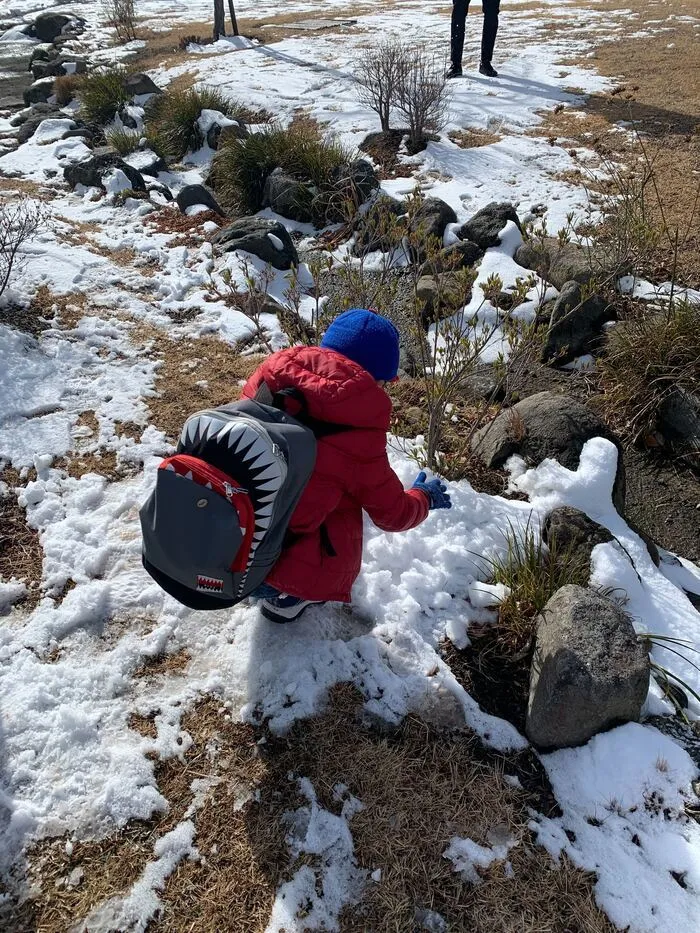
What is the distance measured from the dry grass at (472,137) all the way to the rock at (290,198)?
8.53 ft

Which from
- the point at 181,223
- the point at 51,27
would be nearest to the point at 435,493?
the point at 181,223

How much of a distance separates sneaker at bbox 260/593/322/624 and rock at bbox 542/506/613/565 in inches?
49.5

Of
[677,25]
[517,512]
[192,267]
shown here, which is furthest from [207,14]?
[517,512]

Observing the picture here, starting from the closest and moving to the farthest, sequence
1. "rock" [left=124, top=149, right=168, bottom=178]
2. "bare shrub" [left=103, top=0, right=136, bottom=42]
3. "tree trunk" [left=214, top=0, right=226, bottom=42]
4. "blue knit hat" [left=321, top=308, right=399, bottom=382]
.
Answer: "blue knit hat" [left=321, top=308, right=399, bottom=382] → "rock" [left=124, top=149, right=168, bottom=178] → "tree trunk" [left=214, top=0, right=226, bottom=42] → "bare shrub" [left=103, top=0, right=136, bottom=42]

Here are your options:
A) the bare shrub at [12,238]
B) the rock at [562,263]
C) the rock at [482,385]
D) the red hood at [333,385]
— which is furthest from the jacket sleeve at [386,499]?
the bare shrub at [12,238]

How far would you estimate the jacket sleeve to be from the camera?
80.0 inches

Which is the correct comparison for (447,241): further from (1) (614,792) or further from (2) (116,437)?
(1) (614,792)

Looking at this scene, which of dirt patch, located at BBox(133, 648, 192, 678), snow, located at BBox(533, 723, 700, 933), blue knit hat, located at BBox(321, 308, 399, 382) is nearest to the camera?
snow, located at BBox(533, 723, 700, 933)

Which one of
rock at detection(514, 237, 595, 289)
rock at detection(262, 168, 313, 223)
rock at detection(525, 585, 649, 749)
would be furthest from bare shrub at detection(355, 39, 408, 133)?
rock at detection(525, 585, 649, 749)

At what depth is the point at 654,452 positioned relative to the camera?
3.94m

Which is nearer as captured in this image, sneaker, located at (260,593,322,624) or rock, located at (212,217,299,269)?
sneaker, located at (260,593,322,624)

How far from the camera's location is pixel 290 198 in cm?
680

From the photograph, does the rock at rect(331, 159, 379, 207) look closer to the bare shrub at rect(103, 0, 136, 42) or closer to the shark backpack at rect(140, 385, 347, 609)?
the shark backpack at rect(140, 385, 347, 609)

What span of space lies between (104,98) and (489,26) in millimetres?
6908
